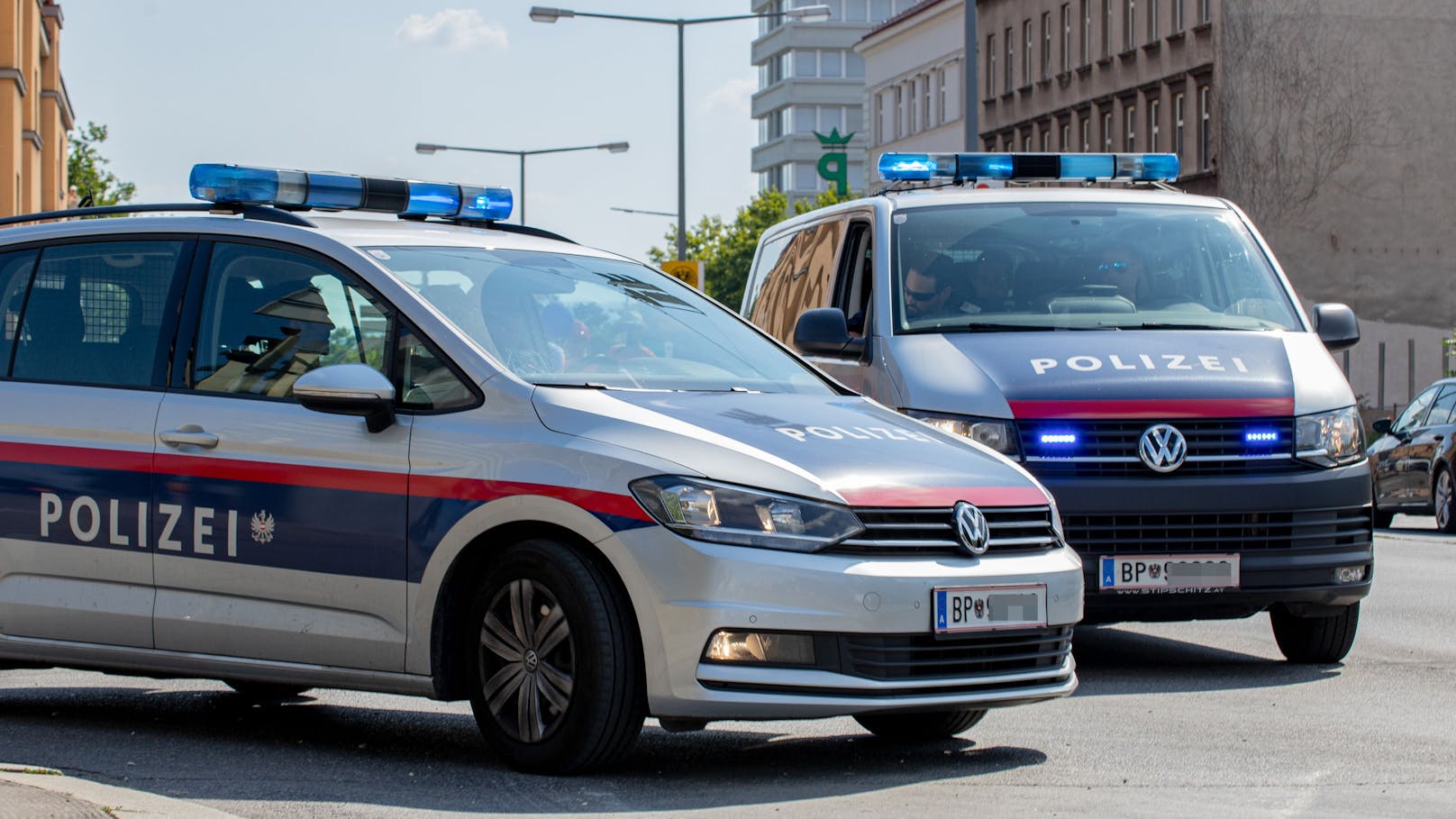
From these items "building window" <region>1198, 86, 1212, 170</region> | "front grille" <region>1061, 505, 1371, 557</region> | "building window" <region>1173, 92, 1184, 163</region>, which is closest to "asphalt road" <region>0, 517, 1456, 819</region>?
"front grille" <region>1061, 505, 1371, 557</region>

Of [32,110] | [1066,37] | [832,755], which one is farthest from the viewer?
[1066,37]

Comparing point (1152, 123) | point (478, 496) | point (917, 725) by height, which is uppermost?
point (1152, 123)

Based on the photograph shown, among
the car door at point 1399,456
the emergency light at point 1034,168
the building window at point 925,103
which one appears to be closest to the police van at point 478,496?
the emergency light at point 1034,168

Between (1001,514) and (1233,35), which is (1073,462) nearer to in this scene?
(1001,514)

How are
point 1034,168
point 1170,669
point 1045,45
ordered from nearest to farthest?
point 1170,669
point 1034,168
point 1045,45

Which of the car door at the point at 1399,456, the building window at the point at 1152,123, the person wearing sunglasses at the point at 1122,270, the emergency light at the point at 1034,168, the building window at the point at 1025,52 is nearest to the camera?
the person wearing sunglasses at the point at 1122,270

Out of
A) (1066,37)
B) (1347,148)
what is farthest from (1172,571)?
(1066,37)

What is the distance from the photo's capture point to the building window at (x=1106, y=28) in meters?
63.0

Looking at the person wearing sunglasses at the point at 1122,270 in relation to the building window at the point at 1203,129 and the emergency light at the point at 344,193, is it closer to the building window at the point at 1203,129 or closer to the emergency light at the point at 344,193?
the emergency light at the point at 344,193

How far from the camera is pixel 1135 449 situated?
32.2ft

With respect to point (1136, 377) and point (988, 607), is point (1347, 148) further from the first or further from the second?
point (988, 607)

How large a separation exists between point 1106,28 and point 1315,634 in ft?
179

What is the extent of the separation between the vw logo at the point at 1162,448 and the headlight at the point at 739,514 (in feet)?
11.0

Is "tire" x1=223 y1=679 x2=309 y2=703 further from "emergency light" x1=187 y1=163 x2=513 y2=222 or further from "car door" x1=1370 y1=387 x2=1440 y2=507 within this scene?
"car door" x1=1370 y1=387 x2=1440 y2=507
